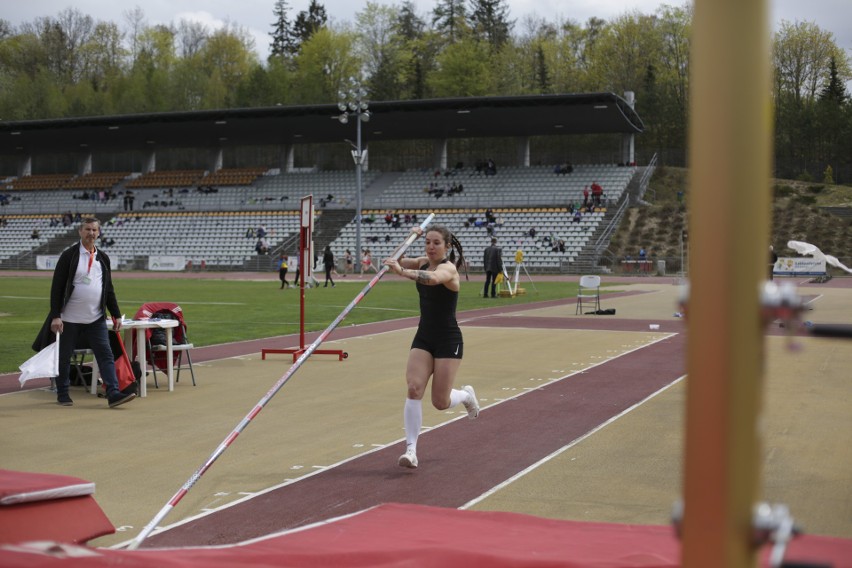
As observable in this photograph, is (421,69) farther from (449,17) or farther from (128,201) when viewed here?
(128,201)

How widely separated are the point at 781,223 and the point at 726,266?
205ft

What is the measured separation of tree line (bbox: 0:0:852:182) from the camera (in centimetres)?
7819

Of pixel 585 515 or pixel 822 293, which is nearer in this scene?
pixel 585 515

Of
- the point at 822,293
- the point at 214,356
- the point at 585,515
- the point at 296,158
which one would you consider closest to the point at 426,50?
the point at 296,158

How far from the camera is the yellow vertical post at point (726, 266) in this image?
1.62m

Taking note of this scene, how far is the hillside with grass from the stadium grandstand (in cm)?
146

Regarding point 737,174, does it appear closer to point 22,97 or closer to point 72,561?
point 72,561

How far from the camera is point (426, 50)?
322ft

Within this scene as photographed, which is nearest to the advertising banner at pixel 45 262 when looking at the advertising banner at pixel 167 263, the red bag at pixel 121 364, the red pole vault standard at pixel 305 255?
the advertising banner at pixel 167 263

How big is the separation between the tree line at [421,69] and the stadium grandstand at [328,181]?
1174 cm

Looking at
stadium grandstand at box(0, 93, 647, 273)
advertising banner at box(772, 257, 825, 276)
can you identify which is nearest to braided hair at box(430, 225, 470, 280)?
advertising banner at box(772, 257, 825, 276)

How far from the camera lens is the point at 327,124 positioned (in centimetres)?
6444

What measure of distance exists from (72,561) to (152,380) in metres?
9.62

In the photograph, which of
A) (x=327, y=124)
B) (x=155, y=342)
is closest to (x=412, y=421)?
(x=155, y=342)
